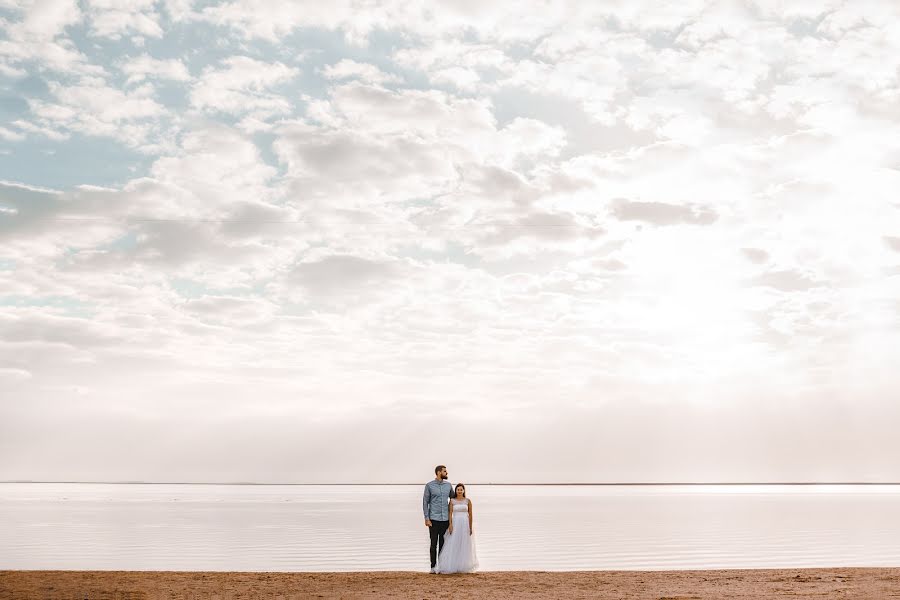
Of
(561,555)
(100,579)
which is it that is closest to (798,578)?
(561,555)

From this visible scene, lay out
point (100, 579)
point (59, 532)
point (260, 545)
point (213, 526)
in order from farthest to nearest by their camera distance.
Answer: point (213, 526)
point (59, 532)
point (260, 545)
point (100, 579)

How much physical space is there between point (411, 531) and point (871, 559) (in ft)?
75.4

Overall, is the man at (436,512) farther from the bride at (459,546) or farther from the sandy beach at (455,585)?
the sandy beach at (455,585)

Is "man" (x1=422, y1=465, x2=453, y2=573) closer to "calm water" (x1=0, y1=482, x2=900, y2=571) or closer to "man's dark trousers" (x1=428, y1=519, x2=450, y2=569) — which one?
"man's dark trousers" (x1=428, y1=519, x2=450, y2=569)

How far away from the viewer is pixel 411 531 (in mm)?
45750

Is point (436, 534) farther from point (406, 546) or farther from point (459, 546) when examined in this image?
point (406, 546)

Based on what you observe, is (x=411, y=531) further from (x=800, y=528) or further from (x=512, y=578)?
(x=512, y=578)

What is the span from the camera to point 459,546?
2150cm

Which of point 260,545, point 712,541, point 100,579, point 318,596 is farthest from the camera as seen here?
point 712,541

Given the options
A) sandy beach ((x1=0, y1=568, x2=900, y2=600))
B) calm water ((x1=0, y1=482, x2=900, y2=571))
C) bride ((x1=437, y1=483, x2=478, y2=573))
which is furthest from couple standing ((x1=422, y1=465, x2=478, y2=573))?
calm water ((x1=0, y1=482, x2=900, y2=571))

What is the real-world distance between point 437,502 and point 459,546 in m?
1.15

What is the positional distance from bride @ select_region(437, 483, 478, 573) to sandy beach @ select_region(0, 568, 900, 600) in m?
0.77

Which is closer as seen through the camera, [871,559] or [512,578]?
[512,578]

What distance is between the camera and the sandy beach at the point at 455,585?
17.0 meters
